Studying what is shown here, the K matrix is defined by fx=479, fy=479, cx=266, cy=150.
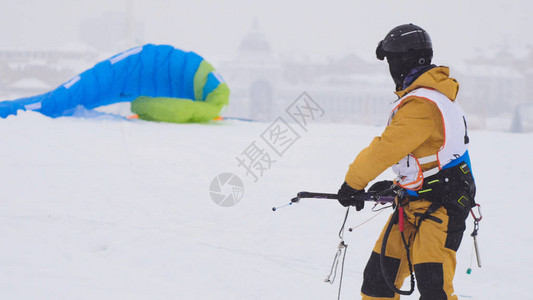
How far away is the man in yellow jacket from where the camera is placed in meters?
1.86

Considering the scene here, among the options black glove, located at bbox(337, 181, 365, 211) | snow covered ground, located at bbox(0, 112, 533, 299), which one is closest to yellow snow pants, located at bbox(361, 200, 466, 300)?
black glove, located at bbox(337, 181, 365, 211)

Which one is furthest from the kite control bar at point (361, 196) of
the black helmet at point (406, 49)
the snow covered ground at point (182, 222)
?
the snow covered ground at point (182, 222)

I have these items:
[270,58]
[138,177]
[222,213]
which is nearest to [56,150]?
[138,177]

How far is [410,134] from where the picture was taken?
1.84 metres

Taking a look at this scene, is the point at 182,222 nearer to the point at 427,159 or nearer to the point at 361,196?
the point at 361,196

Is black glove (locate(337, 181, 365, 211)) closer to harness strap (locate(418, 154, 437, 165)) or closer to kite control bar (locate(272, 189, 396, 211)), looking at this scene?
kite control bar (locate(272, 189, 396, 211))

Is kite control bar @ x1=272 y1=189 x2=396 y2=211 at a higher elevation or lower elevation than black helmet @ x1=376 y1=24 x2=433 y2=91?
lower

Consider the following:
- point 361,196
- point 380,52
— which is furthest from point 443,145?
point 380,52

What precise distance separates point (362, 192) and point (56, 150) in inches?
192

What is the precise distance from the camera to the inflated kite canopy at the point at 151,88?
8.34m

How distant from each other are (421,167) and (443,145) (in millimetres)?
131

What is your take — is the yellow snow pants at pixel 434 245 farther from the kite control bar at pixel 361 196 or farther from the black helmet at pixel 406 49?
the black helmet at pixel 406 49
